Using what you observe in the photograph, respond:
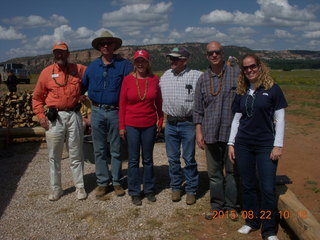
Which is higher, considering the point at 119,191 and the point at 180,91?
the point at 180,91

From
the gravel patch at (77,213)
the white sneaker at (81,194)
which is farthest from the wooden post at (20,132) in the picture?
the white sneaker at (81,194)

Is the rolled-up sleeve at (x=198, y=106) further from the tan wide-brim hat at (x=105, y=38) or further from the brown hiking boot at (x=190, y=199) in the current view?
the tan wide-brim hat at (x=105, y=38)

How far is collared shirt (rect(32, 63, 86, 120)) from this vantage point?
4.22 m

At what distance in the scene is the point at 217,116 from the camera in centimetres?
370

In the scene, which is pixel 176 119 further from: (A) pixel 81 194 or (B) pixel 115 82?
(A) pixel 81 194

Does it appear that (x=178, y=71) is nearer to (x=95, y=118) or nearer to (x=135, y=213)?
(x=95, y=118)

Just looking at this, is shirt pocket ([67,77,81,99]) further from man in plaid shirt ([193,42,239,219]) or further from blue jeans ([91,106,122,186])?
man in plaid shirt ([193,42,239,219])

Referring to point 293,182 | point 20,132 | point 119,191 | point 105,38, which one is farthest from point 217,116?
point 20,132

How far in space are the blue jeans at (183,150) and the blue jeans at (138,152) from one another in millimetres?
238

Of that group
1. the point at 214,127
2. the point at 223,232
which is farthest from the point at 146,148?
the point at 223,232

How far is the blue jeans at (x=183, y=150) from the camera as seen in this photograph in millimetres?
4145

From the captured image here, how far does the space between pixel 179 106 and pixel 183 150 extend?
0.62 m

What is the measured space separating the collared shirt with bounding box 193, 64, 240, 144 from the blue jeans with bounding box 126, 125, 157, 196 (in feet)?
2.63

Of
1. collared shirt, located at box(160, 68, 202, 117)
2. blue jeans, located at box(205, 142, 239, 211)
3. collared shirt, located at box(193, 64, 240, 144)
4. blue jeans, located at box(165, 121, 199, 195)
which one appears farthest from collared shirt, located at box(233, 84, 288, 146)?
blue jeans, located at box(165, 121, 199, 195)
